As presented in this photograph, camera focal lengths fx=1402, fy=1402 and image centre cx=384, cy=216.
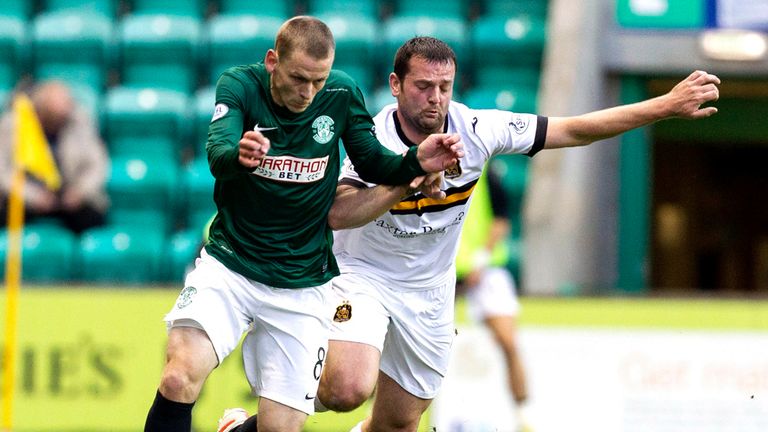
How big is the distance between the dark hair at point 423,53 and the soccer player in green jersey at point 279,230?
0.26 metres

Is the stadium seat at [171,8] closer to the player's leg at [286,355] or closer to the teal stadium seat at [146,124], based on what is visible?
the teal stadium seat at [146,124]

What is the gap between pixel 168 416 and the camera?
5.46 meters

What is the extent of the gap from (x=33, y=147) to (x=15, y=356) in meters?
1.45

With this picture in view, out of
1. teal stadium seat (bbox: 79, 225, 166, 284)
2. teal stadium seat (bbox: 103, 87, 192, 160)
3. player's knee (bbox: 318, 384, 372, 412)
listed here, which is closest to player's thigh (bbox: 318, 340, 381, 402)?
player's knee (bbox: 318, 384, 372, 412)

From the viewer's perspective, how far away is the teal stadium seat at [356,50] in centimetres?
1133

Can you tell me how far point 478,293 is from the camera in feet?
31.1

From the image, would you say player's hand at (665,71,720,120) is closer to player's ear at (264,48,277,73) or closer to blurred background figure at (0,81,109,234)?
player's ear at (264,48,277,73)

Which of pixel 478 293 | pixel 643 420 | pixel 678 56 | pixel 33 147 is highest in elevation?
pixel 678 56

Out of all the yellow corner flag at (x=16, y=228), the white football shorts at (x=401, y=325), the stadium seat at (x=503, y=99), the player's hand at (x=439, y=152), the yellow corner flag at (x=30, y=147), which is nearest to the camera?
the player's hand at (x=439, y=152)

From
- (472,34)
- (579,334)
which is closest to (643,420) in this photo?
(579,334)

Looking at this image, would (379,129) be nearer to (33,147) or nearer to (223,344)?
(223,344)

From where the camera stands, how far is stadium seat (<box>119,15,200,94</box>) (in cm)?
1164

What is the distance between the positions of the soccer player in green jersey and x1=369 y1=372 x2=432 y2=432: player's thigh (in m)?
0.64

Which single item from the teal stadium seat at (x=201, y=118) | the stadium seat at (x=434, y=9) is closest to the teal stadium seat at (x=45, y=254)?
the teal stadium seat at (x=201, y=118)
